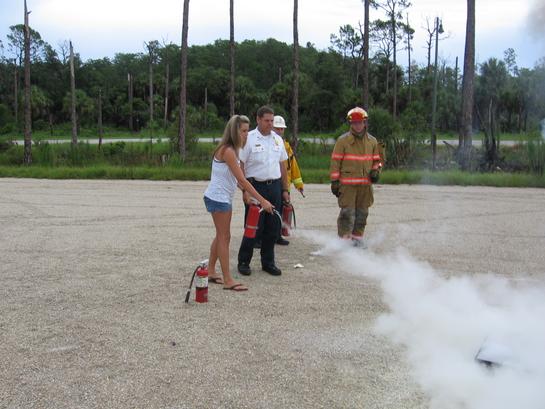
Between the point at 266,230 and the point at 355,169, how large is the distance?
1864 millimetres

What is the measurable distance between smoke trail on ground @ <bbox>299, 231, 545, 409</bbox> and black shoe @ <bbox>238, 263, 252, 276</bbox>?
1181 millimetres

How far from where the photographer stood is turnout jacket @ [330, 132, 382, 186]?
8.04 metres

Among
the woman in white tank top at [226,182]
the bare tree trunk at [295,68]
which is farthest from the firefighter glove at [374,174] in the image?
the bare tree trunk at [295,68]

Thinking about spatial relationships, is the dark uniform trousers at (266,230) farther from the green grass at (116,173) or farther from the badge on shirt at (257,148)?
the green grass at (116,173)

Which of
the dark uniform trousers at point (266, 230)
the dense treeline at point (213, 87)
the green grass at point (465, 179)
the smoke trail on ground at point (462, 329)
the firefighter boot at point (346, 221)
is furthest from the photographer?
the dense treeline at point (213, 87)

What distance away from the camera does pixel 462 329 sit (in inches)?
191

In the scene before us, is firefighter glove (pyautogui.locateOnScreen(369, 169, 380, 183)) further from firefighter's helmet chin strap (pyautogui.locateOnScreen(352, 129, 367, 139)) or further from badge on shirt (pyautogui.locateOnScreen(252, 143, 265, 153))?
badge on shirt (pyautogui.locateOnScreen(252, 143, 265, 153))

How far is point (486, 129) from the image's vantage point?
20219 millimetres

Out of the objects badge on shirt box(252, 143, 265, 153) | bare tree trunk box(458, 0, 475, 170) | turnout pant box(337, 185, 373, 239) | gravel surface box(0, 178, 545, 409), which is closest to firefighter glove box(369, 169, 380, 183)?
turnout pant box(337, 185, 373, 239)

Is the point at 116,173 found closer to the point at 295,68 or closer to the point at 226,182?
the point at 295,68

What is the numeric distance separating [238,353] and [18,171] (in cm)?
1987

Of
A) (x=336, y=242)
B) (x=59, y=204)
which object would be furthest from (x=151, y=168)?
(x=336, y=242)

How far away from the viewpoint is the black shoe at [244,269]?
6.82 meters

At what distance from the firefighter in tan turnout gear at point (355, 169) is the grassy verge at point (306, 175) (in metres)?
10.2
